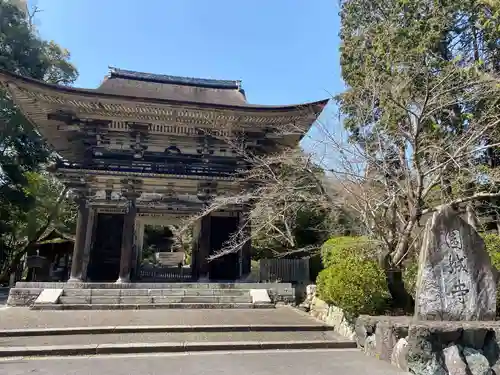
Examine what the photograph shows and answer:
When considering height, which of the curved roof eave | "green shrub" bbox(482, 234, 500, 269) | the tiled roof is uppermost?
the tiled roof

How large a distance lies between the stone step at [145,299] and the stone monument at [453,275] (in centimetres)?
536

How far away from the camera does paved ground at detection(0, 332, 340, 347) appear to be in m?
6.14

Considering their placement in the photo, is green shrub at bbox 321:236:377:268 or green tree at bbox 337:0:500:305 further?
green shrub at bbox 321:236:377:268

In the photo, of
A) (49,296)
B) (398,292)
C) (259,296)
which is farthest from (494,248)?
(49,296)

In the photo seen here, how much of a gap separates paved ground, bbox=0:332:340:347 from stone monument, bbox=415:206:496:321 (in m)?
1.83

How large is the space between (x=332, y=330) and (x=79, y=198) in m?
8.76

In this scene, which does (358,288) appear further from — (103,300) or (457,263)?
(103,300)

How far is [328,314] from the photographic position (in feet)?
25.9

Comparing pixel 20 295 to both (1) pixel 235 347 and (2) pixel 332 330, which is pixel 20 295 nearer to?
(1) pixel 235 347

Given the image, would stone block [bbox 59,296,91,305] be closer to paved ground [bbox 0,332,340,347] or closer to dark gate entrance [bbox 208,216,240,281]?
paved ground [bbox 0,332,340,347]

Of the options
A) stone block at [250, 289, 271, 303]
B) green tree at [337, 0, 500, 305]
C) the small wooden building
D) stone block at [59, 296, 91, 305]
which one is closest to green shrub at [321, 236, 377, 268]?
green tree at [337, 0, 500, 305]

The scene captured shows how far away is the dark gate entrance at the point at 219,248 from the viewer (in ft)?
42.0

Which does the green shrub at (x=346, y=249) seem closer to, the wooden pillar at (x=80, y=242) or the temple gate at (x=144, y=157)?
the temple gate at (x=144, y=157)

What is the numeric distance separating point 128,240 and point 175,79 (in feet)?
26.3
